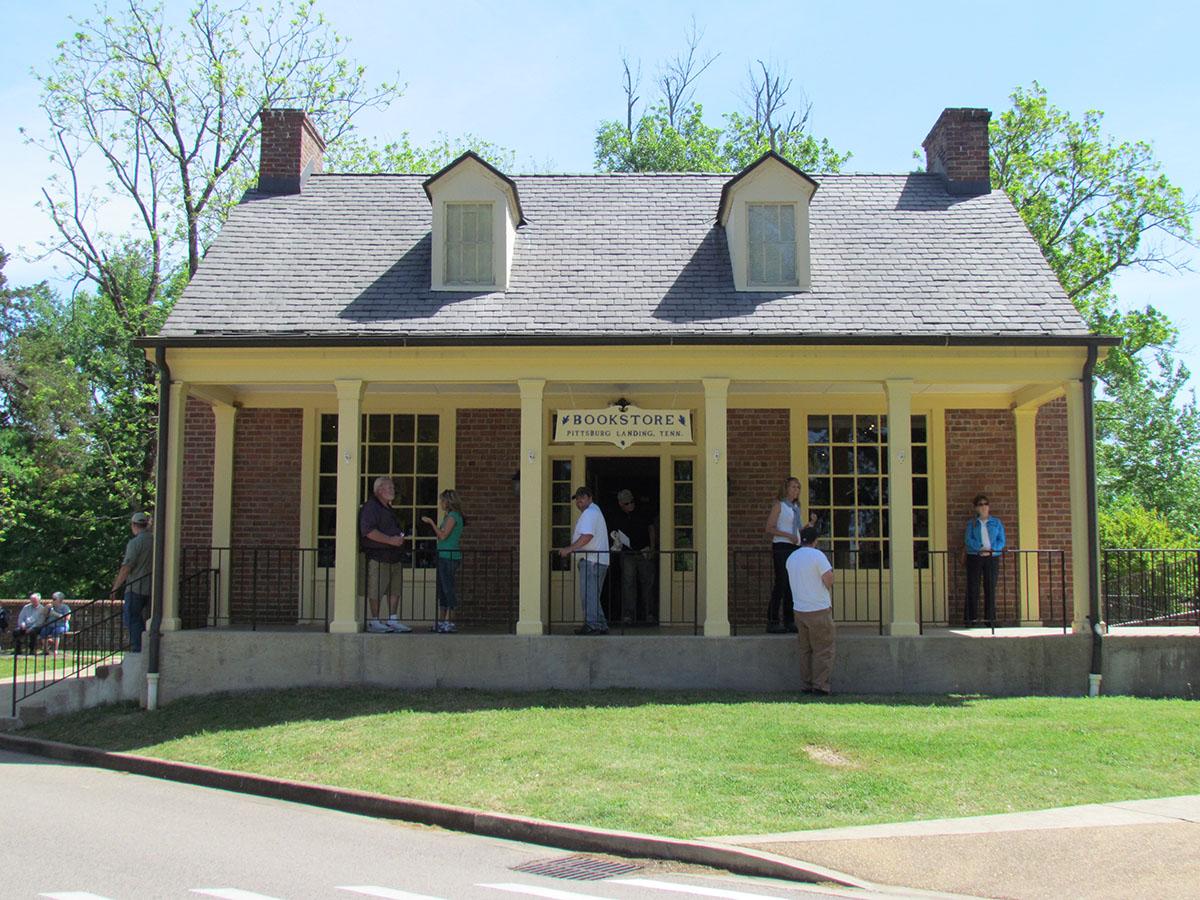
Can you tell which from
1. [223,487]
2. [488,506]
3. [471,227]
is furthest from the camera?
[488,506]

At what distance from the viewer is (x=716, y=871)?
6461 millimetres

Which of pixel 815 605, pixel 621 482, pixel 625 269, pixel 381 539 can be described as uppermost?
pixel 625 269

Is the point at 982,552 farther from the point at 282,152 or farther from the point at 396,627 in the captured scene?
the point at 282,152

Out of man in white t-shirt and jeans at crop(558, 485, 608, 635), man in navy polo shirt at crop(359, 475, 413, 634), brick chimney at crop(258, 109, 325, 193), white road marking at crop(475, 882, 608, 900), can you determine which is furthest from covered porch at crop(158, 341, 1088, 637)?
white road marking at crop(475, 882, 608, 900)

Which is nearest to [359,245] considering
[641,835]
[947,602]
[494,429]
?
[494,429]

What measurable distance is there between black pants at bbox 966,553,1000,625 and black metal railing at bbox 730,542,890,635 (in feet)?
3.53

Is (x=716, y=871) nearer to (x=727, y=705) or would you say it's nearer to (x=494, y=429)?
(x=727, y=705)

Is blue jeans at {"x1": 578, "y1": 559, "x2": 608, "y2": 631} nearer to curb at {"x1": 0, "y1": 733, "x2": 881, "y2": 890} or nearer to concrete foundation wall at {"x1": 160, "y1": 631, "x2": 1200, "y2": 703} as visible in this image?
concrete foundation wall at {"x1": 160, "y1": 631, "x2": 1200, "y2": 703}

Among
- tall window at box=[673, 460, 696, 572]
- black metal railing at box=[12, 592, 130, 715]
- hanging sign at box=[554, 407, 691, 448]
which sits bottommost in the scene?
black metal railing at box=[12, 592, 130, 715]

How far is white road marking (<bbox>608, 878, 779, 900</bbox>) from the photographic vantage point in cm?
580

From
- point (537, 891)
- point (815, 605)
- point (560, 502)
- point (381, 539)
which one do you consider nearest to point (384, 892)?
point (537, 891)

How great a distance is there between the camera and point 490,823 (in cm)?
745

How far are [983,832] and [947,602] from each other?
7.21 m

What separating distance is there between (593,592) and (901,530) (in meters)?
3.29
